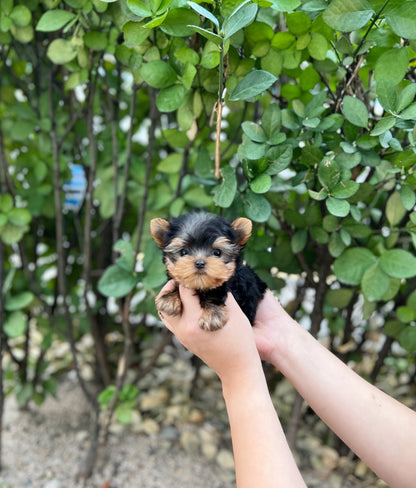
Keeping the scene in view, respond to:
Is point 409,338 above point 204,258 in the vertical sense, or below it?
below

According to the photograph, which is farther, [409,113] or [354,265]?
[354,265]

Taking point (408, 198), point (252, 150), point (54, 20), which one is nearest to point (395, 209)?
point (408, 198)

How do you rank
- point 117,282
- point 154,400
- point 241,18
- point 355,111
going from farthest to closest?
point 154,400, point 117,282, point 355,111, point 241,18

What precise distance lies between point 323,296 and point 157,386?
118 cm

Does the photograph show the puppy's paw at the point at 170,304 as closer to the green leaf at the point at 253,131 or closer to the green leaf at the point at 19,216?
the green leaf at the point at 253,131

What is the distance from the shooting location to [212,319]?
1.04 metres

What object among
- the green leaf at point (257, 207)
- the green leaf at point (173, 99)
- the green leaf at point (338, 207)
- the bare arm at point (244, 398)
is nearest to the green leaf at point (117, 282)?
the bare arm at point (244, 398)

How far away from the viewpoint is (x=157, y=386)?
96.8 inches

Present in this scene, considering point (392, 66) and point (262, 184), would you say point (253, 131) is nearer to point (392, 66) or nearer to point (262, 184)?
point (262, 184)

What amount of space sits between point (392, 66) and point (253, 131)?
1.26ft

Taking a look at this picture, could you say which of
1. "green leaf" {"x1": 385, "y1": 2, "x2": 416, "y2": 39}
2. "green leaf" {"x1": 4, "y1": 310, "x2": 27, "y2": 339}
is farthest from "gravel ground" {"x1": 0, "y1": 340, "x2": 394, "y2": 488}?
"green leaf" {"x1": 385, "y1": 2, "x2": 416, "y2": 39}

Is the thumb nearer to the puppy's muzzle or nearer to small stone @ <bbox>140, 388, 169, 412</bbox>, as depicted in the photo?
the puppy's muzzle

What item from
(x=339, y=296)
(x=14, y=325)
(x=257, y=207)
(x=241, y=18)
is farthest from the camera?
(x=14, y=325)

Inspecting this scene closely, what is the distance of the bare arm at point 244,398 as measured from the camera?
968 mm
